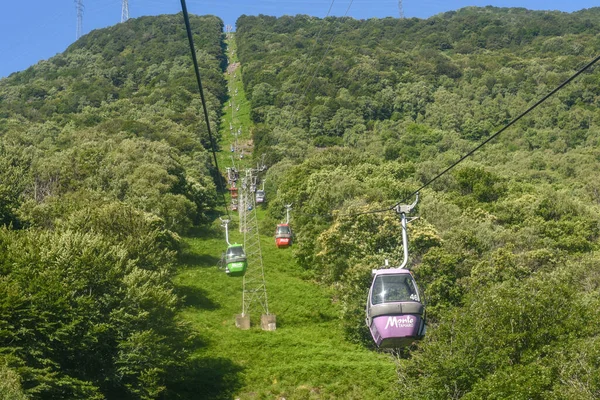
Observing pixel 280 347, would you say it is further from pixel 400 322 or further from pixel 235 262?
pixel 400 322

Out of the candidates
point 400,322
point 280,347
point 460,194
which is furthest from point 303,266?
point 400,322

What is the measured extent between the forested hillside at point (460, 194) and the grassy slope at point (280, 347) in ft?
8.07

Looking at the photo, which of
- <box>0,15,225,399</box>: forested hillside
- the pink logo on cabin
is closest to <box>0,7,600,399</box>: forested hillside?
<box>0,15,225,399</box>: forested hillside

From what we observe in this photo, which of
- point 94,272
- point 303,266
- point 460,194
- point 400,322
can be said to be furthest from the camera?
point 460,194

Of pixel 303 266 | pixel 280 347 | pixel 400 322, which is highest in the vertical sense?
pixel 400 322

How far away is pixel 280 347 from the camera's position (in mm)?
39188

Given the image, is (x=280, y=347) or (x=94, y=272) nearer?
(x=94, y=272)

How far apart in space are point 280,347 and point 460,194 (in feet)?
129

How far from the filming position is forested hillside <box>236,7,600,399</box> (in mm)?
27891

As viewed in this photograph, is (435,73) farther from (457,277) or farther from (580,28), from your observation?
(457,277)

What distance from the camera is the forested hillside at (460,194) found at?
27891 millimetres

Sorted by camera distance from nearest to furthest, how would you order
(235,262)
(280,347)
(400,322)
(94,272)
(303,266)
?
(400,322) < (94,272) < (235,262) < (280,347) < (303,266)

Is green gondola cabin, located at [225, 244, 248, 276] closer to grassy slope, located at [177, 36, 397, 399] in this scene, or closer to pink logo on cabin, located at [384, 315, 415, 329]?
grassy slope, located at [177, 36, 397, 399]

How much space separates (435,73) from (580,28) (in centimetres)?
7236
